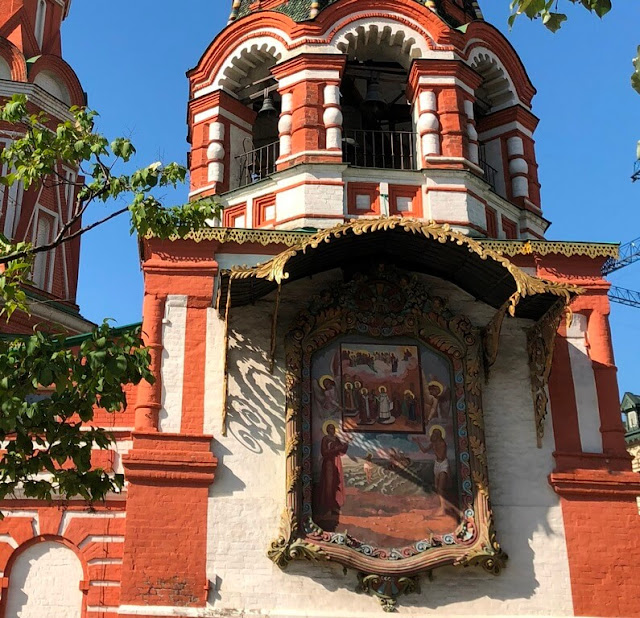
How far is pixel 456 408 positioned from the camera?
1080 cm

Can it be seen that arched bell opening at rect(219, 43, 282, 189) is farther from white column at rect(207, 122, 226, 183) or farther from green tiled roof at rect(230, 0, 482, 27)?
green tiled roof at rect(230, 0, 482, 27)

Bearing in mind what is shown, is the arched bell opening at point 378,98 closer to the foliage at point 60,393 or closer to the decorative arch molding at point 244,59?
the decorative arch molding at point 244,59

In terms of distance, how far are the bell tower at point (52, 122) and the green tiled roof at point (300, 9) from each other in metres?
3.95

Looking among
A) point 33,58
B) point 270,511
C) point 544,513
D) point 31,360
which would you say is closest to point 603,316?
point 544,513

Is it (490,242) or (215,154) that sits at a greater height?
(215,154)

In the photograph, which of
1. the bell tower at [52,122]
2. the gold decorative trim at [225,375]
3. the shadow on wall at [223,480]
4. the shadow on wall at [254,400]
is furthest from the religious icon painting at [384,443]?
the bell tower at [52,122]

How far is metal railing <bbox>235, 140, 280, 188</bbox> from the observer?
13.5 metres

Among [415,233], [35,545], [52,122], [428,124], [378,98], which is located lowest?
[35,545]

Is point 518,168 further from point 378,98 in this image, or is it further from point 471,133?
point 378,98

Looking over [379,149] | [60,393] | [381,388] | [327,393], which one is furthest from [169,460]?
[379,149]

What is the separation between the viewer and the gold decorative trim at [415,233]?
1013 cm

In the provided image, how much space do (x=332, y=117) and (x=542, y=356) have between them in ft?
13.4

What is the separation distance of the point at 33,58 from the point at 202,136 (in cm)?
522

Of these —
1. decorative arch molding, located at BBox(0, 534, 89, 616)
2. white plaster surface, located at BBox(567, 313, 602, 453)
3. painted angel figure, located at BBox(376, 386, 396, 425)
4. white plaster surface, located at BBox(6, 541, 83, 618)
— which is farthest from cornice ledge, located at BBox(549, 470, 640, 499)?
white plaster surface, located at BBox(6, 541, 83, 618)
